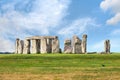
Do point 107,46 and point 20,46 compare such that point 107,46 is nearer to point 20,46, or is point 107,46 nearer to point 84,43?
point 84,43

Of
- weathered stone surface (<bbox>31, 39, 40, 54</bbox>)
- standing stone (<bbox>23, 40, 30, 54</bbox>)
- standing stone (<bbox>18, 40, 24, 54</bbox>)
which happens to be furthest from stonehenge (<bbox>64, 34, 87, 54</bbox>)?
standing stone (<bbox>18, 40, 24, 54</bbox>)

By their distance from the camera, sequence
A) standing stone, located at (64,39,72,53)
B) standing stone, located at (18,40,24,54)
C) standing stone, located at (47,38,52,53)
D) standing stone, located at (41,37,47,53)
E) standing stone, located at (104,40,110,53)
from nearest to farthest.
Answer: standing stone, located at (104,40,110,53) → standing stone, located at (64,39,72,53) → standing stone, located at (41,37,47,53) → standing stone, located at (47,38,52,53) → standing stone, located at (18,40,24,54)

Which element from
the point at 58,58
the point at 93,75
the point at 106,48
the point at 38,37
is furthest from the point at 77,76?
the point at 38,37

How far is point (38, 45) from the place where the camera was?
69938 millimetres

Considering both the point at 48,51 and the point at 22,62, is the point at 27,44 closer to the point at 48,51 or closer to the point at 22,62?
the point at 48,51

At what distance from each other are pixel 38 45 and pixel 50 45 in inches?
123

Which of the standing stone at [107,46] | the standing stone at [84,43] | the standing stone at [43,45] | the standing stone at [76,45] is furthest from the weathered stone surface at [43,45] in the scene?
the standing stone at [107,46]

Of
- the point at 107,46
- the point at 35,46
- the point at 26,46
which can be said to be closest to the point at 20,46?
the point at 26,46

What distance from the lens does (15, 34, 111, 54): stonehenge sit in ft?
208

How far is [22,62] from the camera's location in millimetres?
44031

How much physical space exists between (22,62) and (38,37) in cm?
2435

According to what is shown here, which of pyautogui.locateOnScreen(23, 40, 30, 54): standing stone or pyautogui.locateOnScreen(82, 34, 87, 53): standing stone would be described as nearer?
pyautogui.locateOnScreen(82, 34, 87, 53): standing stone

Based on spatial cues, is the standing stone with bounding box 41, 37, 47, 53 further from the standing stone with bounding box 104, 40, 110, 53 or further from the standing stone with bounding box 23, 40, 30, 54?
the standing stone with bounding box 104, 40, 110, 53

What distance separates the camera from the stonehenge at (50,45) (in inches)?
2501
